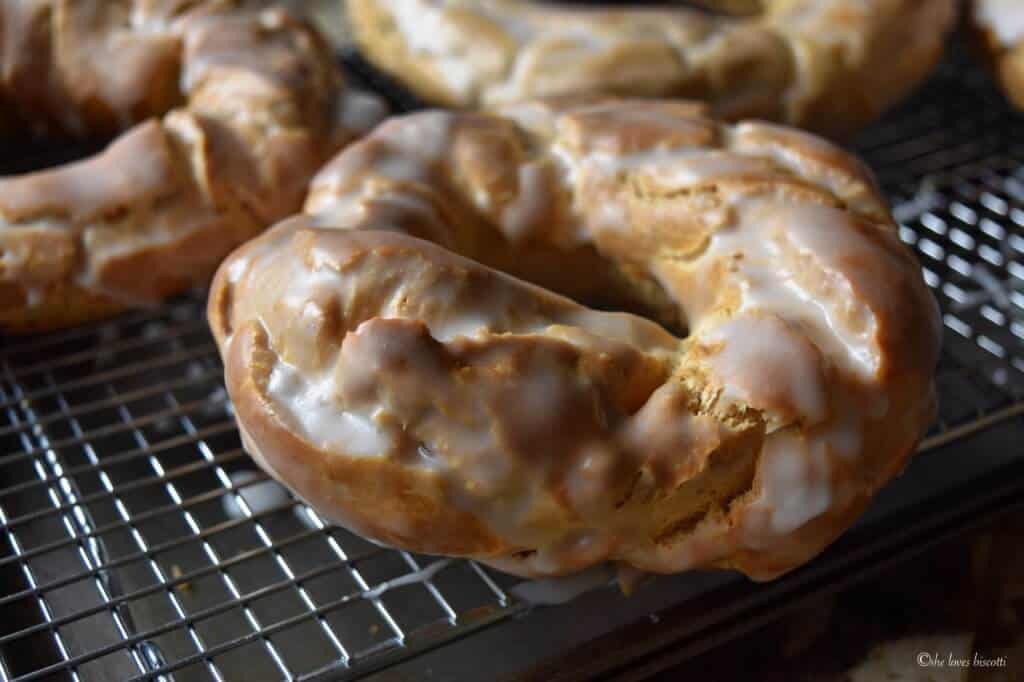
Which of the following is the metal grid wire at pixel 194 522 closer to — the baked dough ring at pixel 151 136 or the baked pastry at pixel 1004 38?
the baked dough ring at pixel 151 136

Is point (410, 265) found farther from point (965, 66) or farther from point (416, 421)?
point (965, 66)

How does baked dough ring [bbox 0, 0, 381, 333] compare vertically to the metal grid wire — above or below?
above

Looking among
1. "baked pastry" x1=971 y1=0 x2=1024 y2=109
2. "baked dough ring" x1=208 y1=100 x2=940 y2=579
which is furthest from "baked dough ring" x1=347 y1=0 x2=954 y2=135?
"baked dough ring" x1=208 y1=100 x2=940 y2=579

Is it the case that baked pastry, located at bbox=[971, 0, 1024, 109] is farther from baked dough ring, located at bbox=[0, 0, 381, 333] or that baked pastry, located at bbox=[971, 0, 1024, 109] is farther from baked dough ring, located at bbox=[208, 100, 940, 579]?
baked dough ring, located at bbox=[0, 0, 381, 333]

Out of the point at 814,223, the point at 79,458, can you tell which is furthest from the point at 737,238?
the point at 79,458

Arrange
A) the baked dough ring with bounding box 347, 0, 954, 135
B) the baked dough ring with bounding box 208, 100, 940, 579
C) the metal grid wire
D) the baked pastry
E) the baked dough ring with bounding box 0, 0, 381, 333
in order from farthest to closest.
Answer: the baked pastry → the baked dough ring with bounding box 347, 0, 954, 135 → the baked dough ring with bounding box 0, 0, 381, 333 → the metal grid wire → the baked dough ring with bounding box 208, 100, 940, 579

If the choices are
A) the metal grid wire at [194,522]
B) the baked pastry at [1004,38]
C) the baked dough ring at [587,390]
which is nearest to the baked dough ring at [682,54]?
the baked pastry at [1004,38]

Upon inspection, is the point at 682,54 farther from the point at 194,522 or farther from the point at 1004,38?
the point at 194,522
